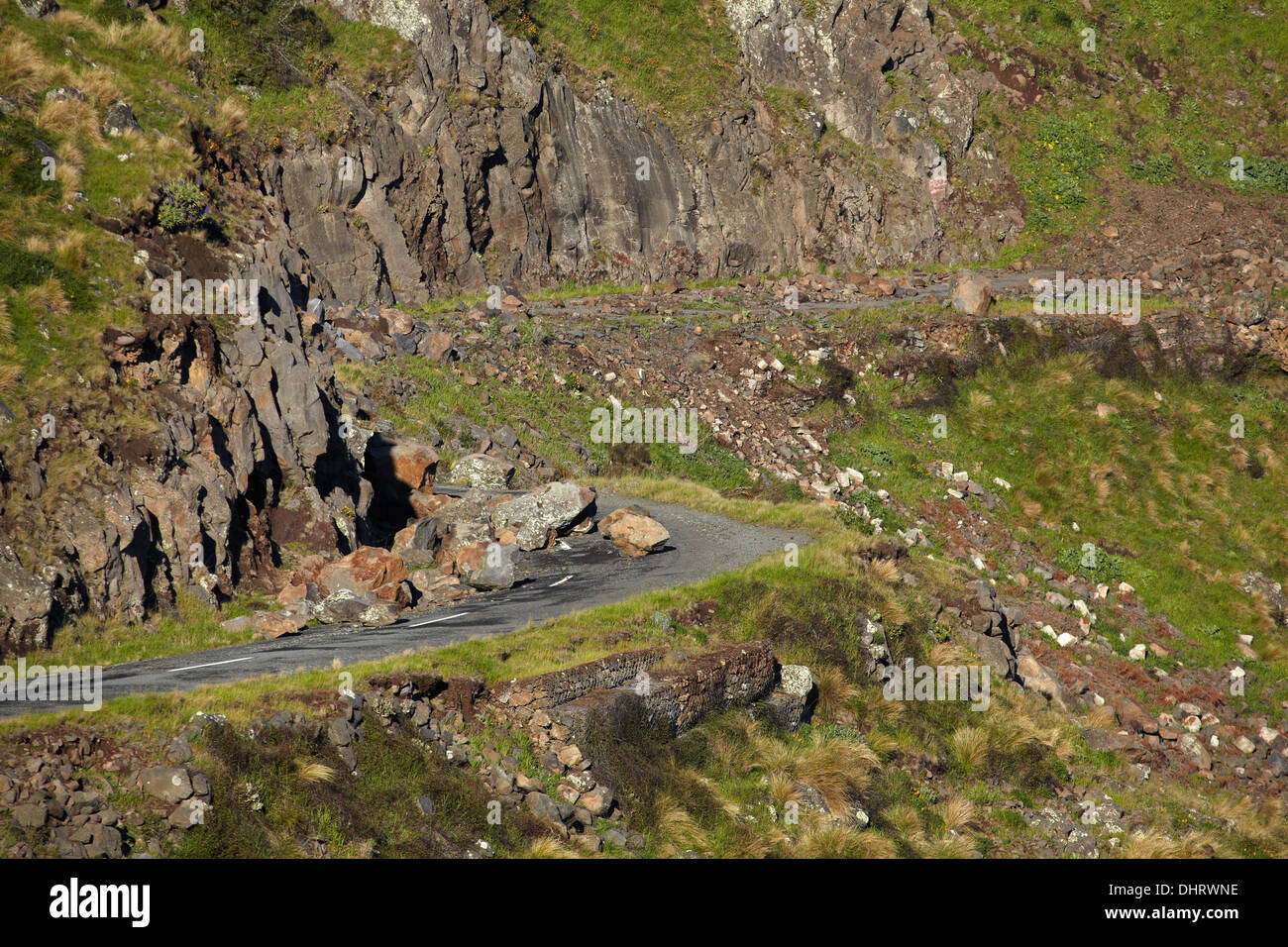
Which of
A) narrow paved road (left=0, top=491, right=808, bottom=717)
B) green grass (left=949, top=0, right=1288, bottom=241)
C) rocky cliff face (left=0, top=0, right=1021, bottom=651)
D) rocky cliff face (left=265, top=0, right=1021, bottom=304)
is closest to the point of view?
narrow paved road (left=0, top=491, right=808, bottom=717)

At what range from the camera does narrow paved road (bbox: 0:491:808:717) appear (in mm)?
16531

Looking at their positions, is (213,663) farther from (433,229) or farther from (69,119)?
(433,229)

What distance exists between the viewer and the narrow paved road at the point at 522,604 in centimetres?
1653

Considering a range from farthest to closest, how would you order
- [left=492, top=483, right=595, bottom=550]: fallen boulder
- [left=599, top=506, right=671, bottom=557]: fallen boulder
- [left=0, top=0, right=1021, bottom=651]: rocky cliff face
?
1. [left=599, top=506, right=671, bottom=557]: fallen boulder
2. [left=492, top=483, right=595, bottom=550]: fallen boulder
3. [left=0, top=0, right=1021, bottom=651]: rocky cliff face

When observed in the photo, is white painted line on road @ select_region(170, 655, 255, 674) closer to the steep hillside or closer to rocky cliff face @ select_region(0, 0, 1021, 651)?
the steep hillside

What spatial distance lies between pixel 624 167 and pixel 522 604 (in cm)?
3318

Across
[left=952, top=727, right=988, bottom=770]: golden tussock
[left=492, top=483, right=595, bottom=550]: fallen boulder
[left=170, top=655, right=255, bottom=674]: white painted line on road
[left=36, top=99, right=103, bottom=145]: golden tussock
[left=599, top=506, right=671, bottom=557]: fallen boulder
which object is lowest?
[left=952, top=727, right=988, bottom=770]: golden tussock

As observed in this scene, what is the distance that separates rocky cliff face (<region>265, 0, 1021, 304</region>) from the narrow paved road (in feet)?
59.0

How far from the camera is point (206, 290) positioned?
24062mm

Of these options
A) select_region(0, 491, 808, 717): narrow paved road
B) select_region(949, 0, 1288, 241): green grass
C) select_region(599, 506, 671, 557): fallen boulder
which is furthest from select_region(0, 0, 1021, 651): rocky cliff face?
select_region(599, 506, 671, 557): fallen boulder

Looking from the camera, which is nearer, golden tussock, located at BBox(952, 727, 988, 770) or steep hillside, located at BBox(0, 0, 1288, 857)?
steep hillside, located at BBox(0, 0, 1288, 857)

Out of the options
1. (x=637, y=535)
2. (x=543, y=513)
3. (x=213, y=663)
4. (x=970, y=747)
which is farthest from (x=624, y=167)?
(x=213, y=663)

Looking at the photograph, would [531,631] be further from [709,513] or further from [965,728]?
[709,513]
